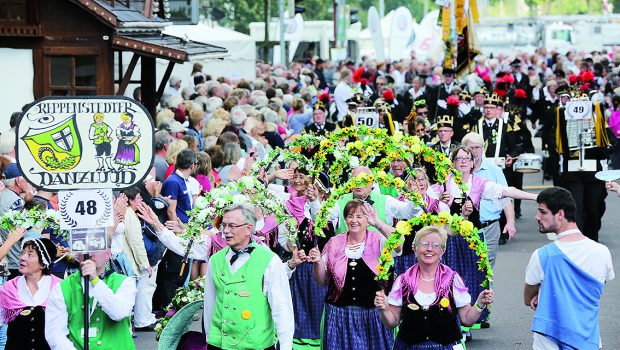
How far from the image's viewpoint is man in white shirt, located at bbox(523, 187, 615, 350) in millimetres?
8656

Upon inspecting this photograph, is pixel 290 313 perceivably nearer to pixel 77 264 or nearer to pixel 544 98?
pixel 77 264

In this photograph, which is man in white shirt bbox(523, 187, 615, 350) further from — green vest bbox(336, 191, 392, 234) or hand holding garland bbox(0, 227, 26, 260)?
hand holding garland bbox(0, 227, 26, 260)

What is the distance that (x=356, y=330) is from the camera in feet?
33.3

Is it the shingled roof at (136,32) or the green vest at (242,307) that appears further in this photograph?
the shingled roof at (136,32)

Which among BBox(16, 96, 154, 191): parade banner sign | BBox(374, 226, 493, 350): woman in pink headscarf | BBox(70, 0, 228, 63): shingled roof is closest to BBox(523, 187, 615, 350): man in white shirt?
BBox(374, 226, 493, 350): woman in pink headscarf

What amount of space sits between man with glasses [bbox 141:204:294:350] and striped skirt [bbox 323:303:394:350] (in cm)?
147

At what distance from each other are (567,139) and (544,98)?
30.9 ft

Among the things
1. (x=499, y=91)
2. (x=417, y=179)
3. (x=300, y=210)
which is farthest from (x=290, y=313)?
(x=499, y=91)

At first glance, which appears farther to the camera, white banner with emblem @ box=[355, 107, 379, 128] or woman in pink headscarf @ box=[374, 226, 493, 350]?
white banner with emblem @ box=[355, 107, 379, 128]

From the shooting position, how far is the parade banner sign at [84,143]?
8703mm

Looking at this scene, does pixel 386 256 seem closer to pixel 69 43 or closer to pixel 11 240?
pixel 11 240

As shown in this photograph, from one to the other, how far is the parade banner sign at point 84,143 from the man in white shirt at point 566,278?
98.9 inches

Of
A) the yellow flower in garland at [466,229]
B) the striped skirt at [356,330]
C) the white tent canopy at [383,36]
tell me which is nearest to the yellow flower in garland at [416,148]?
the striped skirt at [356,330]

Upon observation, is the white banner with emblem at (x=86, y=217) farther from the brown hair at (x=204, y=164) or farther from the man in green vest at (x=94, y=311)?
the brown hair at (x=204, y=164)
